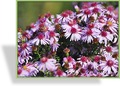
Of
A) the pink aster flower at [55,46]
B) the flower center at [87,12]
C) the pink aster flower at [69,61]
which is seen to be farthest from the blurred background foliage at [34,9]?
the pink aster flower at [69,61]

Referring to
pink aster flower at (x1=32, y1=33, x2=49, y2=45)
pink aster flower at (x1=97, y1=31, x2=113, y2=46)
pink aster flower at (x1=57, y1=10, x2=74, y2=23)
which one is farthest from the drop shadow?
pink aster flower at (x1=57, y1=10, x2=74, y2=23)

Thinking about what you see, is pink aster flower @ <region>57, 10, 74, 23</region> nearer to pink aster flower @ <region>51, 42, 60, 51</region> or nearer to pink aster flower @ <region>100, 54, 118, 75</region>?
pink aster flower @ <region>51, 42, 60, 51</region>

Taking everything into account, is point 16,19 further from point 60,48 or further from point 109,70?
point 109,70

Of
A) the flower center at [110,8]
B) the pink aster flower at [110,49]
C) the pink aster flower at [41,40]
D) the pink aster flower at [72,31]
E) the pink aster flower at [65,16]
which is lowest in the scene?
the pink aster flower at [110,49]

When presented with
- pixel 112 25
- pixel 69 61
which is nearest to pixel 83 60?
pixel 69 61

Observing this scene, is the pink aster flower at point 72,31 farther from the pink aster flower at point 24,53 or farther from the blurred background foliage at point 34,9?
the pink aster flower at point 24,53

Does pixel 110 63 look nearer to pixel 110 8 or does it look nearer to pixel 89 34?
pixel 89 34
